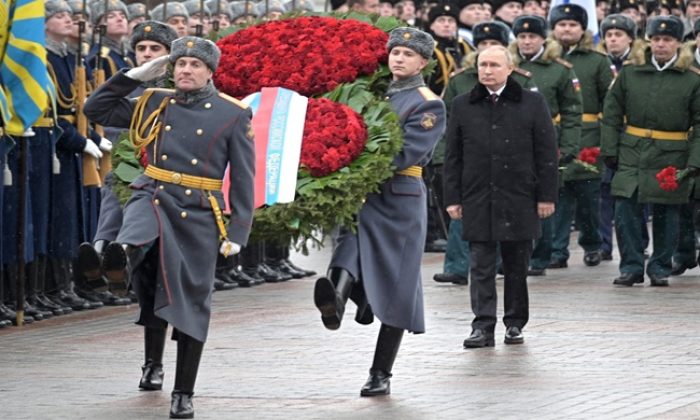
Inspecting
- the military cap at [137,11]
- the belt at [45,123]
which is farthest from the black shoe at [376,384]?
the military cap at [137,11]

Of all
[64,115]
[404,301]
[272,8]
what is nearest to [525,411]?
[404,301]

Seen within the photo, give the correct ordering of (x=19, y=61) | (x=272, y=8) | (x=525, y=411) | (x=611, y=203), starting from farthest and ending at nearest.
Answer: (x=611, y=203), (x=272, y=8), (x=19, y=61), (x=525, y=411)

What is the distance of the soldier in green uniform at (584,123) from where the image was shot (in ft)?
63.5

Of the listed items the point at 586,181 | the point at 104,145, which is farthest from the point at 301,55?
the point at 586,181

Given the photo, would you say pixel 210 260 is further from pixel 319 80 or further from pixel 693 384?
pixel 693 384

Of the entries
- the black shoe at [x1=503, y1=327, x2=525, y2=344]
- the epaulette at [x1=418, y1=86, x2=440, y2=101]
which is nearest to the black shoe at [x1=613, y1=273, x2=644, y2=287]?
the black shoe at [x1=503, y1=327, x2=525, y2=344]

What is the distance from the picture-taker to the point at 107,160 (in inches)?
637

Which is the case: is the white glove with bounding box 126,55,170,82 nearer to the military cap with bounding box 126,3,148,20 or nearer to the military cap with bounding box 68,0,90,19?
the military cap with bounding box 68,0,90,19

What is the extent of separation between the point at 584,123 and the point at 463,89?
7.46 feet

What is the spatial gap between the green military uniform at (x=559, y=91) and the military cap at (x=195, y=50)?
8.09 meters

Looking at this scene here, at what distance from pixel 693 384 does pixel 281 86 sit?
108 inches

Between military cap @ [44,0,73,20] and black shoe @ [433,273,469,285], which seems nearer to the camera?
military cap @ [44,0,73,20]

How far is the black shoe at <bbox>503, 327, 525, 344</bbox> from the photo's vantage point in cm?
1317

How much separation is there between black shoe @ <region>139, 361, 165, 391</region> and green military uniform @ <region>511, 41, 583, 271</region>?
761cm
